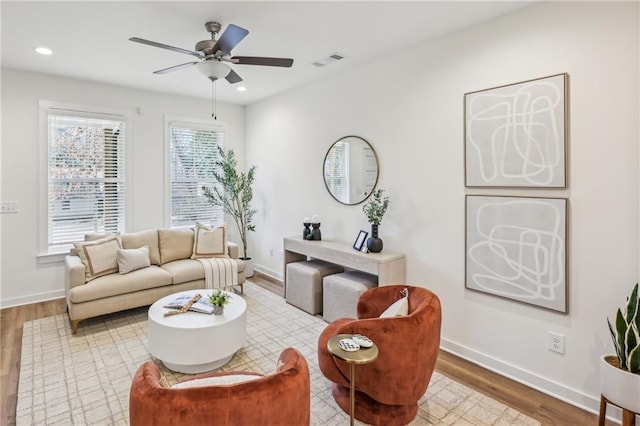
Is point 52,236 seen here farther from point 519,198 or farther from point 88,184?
point 519,198

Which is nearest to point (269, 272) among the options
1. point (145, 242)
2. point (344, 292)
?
point (145, 242)

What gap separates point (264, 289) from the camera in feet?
16.0

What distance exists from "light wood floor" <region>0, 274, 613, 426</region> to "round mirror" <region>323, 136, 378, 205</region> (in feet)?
5.99

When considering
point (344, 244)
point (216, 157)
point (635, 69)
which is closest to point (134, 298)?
point (344, 244)

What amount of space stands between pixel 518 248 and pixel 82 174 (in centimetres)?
505

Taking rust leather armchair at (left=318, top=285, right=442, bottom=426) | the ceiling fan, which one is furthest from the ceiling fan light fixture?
A: rust leather armchair at (left=318, top=285, right=442, bottom=426)

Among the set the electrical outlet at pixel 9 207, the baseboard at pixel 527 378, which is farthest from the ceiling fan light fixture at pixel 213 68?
the electrical outlet at pixel 9 207

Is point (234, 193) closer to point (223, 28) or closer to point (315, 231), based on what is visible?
point (315, 231)

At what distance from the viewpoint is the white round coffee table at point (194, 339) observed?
2676 millimetres

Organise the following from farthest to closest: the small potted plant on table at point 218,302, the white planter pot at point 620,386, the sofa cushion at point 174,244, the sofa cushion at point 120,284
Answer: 1. the sofa cushion at point 174,244
2. the sofa cushion at point 120,284
3. the small potted plant on table at point 218,302
4. the white planter pot at point 620,386

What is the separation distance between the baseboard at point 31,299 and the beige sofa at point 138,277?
36.8 inches

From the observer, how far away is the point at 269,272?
5496 millimetres

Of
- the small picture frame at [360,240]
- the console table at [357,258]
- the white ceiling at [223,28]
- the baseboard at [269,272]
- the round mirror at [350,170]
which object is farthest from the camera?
the baseboard at [269,272]

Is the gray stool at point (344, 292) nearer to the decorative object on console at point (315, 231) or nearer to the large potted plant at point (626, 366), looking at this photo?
the decorative object on console at point (315, 231)
